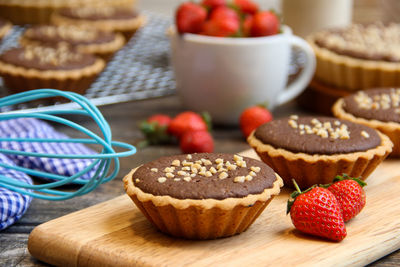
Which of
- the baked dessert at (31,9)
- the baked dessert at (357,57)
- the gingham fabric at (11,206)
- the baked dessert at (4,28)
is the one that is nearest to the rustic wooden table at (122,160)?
the gingham fabric at (11,206)

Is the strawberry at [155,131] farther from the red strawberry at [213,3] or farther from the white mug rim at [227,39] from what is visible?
the red strawberry at [213,3]

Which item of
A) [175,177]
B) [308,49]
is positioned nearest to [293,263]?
[175,177]

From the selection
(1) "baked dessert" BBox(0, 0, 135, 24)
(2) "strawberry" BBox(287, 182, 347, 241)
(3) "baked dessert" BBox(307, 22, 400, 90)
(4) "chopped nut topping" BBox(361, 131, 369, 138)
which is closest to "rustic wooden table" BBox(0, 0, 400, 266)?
(2) "strawberry" BBox(287, 182, 347, 241)

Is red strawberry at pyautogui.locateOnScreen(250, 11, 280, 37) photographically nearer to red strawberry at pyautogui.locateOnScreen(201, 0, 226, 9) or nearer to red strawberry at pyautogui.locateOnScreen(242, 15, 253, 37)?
red strawberry at pyautogui.locateOnScreen(242, 15, 253, 37)

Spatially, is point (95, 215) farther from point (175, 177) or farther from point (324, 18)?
point (324, 18)

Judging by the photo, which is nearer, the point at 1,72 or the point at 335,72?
the point at 1,72

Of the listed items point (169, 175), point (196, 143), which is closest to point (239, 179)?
point (169, 175)
